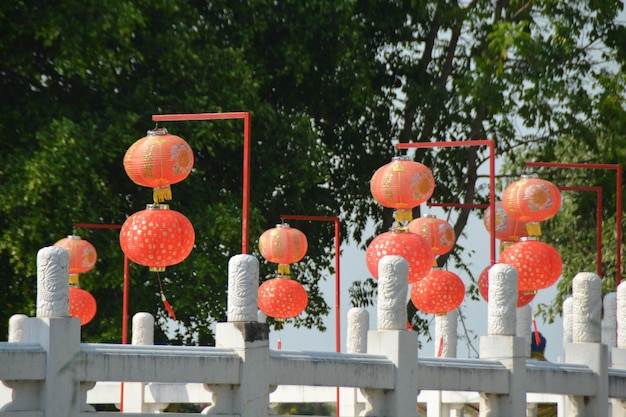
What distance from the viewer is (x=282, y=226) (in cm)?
1548

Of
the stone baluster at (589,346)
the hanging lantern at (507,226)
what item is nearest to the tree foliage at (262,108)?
the hanging lantern at (507,226)

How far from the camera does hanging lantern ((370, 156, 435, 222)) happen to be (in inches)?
492

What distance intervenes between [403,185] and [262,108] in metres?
6.89

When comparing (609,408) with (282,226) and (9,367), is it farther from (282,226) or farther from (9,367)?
(9,367)

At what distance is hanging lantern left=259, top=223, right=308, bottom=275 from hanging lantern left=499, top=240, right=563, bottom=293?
2.89 m

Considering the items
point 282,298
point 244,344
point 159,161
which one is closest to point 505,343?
point 244,344

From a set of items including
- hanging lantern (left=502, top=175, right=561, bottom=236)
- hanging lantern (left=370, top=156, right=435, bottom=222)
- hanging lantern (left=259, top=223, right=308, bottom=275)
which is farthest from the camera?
hanging lantern (left=259, top=223, right=308, bottom=275)

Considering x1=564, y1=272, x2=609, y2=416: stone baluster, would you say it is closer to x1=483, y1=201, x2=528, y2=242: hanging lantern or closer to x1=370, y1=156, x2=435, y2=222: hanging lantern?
x1=370, y1=156, x2=435, y2=222: hanging lantern

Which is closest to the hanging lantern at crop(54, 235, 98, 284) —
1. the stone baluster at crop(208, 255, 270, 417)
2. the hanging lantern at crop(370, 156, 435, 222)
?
the hanging lantern at crop(370, 156, 435, 222)

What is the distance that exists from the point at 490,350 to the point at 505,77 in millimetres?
9429

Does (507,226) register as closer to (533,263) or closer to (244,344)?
(533,263)

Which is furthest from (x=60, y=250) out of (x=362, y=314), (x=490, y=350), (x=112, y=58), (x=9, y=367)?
(x=112, y=58)

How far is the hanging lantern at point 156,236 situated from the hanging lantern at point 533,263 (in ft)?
11.6

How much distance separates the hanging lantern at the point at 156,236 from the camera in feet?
37.8
